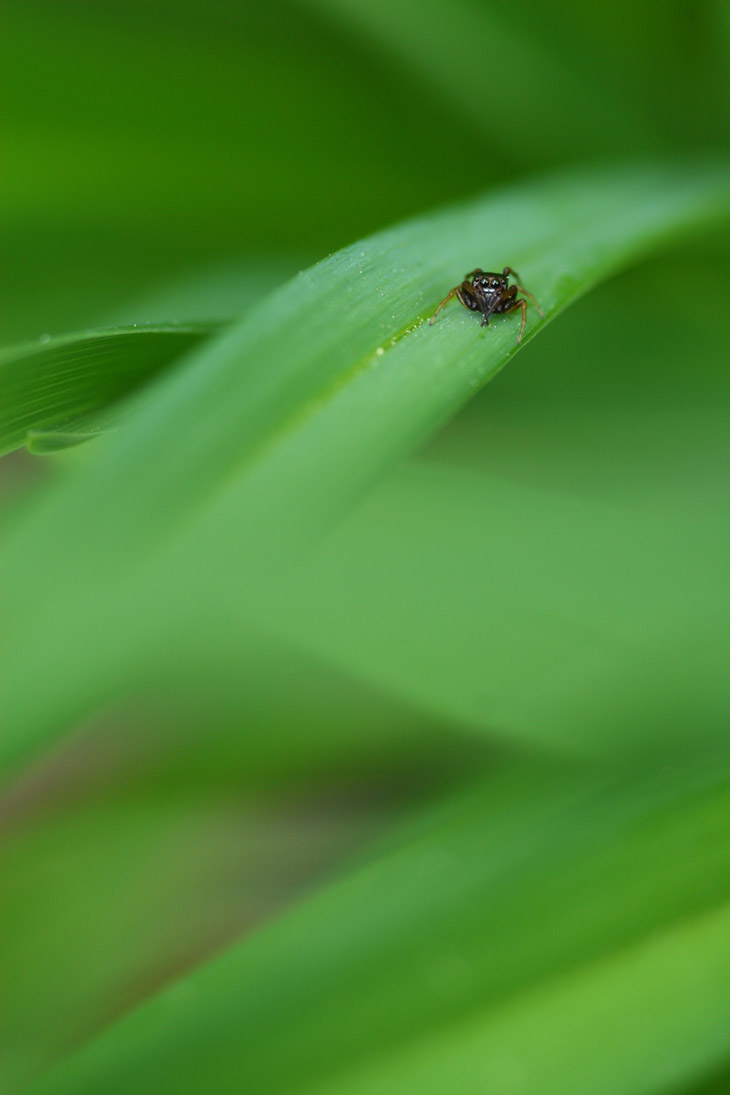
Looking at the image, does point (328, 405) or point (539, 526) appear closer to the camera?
point (328, 405)

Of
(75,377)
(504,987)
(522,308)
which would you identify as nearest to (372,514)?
(522,308)

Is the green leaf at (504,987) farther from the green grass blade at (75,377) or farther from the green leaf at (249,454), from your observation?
the green grass blade at (75,377)

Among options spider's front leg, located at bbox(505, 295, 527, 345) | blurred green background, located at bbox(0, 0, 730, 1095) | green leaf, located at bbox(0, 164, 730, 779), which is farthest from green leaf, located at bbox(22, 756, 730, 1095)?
spider's front leg, located at bbox(505, 295, 527, 345)

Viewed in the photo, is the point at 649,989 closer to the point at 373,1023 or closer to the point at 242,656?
the point at 373,1023

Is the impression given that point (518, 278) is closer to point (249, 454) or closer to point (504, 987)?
point (249, 454)

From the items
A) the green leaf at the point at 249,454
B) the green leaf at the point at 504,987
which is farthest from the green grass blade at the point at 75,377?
the green leaf at the point at 504,987

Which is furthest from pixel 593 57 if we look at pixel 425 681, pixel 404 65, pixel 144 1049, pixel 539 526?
pixel 144 1049

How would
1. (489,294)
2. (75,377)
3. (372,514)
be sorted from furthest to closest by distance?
(372,514)
(489,294)
(75,377)
